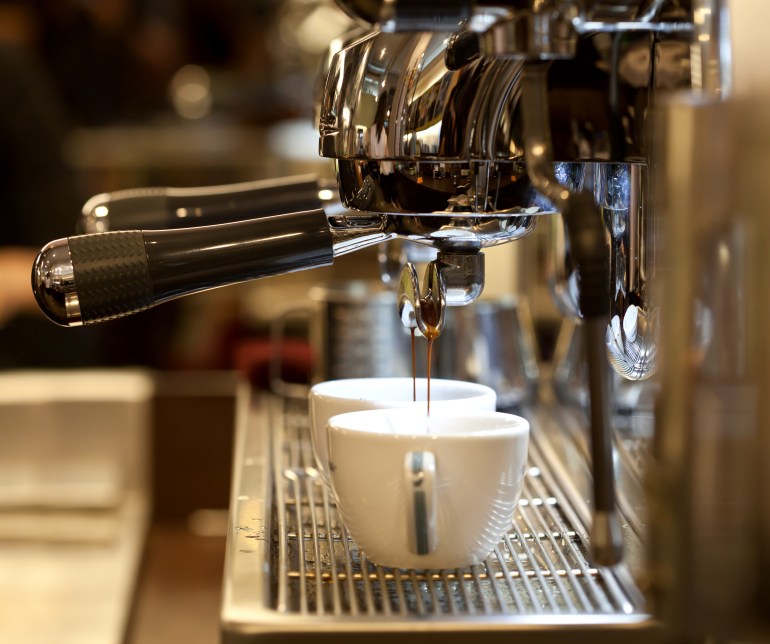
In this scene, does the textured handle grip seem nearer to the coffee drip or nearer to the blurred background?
the coffee drip

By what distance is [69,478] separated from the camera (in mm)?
1111

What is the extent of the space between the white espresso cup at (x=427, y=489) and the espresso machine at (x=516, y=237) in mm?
13

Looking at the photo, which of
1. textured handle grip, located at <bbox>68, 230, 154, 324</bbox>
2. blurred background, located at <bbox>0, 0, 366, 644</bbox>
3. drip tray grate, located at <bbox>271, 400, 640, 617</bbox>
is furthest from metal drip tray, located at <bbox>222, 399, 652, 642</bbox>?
blurred background, located at <bbox>0, 0, 366, 644</bbox>

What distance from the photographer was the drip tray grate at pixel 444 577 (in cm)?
50

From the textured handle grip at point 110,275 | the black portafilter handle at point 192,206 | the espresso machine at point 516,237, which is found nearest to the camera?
the espresso machine at point 516,237

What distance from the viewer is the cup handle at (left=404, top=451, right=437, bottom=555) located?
1.73ft

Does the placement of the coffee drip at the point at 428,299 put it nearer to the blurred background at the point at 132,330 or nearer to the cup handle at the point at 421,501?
the cup handle at the point at 421,501

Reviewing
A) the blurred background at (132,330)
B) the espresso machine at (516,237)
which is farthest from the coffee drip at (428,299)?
the blurred background at (132,330)

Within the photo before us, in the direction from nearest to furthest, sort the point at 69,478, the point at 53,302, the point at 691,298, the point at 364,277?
the point at 691,298, the point at 53,302, the point at 69,478, the point at 364,277

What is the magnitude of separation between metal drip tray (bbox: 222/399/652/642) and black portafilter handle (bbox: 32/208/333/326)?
118 mm

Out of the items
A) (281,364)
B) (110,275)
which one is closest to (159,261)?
(110,275)

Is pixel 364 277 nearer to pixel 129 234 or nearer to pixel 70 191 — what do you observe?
pixel 70 191

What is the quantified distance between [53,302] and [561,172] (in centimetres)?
23

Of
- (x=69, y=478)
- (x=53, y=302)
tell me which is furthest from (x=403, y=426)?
(x=69, y=478)
